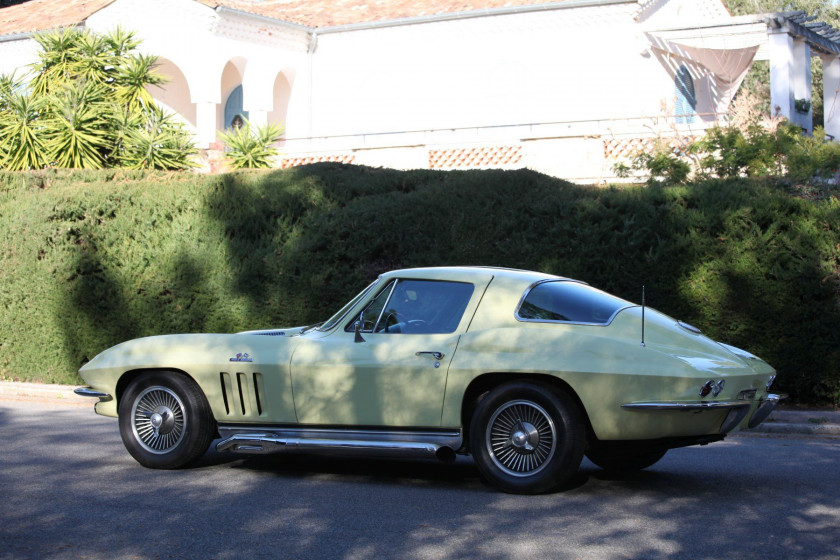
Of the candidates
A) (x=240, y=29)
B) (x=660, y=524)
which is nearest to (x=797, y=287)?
(x=660, y=524)

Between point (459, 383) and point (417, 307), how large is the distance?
2.45 ft

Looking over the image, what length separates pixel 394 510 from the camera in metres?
6.20

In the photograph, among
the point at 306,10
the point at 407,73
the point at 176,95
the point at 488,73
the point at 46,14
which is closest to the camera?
the point at 488,73

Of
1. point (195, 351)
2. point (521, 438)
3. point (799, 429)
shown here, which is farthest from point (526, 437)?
point (799, 429)

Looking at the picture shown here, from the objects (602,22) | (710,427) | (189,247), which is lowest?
(710,427)

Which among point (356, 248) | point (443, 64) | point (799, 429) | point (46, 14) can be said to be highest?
point (46, 14)

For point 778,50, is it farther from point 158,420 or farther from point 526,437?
point 158,420

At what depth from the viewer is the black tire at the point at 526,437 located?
Answer: 20.8 feet

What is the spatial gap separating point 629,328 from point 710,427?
843 millimetres

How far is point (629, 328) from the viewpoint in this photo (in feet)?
21.7

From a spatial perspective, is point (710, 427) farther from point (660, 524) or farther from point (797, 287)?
point (797, 287)

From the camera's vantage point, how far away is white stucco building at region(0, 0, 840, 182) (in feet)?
81.4

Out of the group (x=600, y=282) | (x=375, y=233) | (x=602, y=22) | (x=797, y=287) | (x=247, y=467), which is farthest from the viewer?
(x=602, y=22)

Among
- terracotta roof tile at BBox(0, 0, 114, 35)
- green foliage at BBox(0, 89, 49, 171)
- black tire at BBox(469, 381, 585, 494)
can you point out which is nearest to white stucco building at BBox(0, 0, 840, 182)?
terracotta roof tile at BBox(0, 0, 114, 35)
